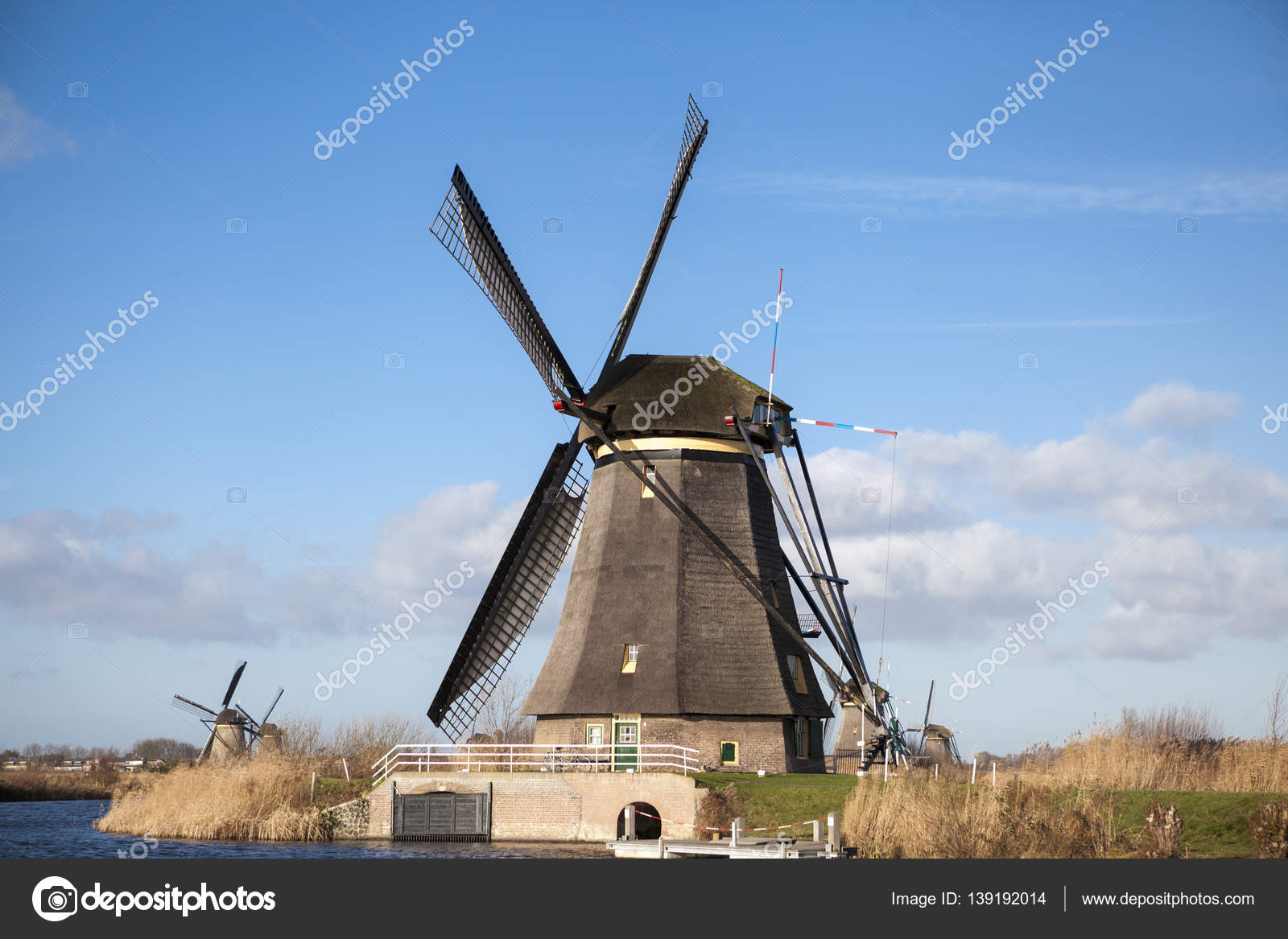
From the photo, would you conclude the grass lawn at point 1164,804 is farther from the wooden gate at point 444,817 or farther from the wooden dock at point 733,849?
the wooden gate at point 444,817

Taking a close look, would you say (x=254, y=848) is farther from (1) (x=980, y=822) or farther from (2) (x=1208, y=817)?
(2) (x=1208, y=817)

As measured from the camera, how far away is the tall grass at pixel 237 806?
24953mm

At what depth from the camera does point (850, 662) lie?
26.1m

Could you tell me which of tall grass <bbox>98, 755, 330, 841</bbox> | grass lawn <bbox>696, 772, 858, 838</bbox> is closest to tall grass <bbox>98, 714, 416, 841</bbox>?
tall grass <bbox>98, 755, 330, 841</bbox>

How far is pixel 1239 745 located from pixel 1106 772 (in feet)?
7.86

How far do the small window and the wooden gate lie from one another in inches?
254

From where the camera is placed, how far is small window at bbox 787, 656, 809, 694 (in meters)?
26.6

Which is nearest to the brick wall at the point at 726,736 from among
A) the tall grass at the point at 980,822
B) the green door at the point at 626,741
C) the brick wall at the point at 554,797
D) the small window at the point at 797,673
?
the green door at the point at 626,741

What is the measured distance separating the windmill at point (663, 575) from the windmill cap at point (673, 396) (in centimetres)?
4
